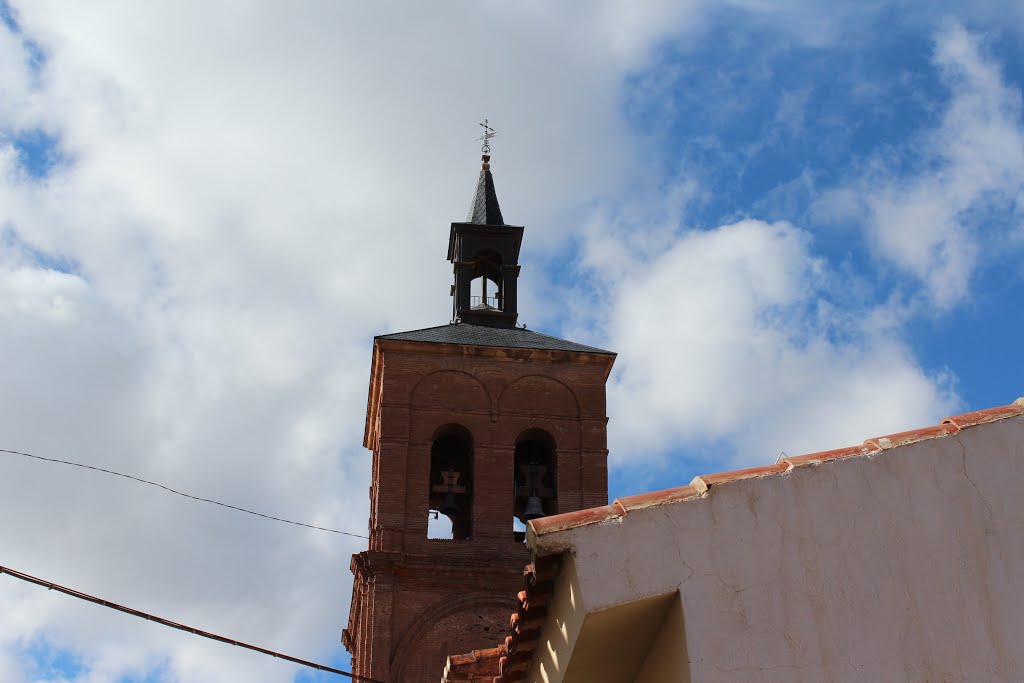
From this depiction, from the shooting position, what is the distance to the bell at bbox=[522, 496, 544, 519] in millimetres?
20531

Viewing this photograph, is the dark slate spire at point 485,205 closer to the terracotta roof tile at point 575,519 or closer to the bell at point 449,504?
the bell at point 449,504

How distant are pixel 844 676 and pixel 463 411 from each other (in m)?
14.7

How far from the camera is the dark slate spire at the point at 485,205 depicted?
25.3 meters

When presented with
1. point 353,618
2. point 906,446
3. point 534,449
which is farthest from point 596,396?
point 906,446

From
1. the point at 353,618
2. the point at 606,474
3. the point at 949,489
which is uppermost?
the point at 606,474

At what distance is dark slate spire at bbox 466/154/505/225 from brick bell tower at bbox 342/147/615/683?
2637 mm

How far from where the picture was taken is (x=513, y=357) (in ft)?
71.8

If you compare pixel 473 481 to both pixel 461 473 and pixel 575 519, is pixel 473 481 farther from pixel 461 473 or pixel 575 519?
pixel 575 519

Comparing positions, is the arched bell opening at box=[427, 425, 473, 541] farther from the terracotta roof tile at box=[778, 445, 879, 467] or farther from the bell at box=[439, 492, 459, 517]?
the terracotta roof tile at box=[778, 445, 879, 467]

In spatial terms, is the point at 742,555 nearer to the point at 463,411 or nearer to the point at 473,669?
the point at 473,669

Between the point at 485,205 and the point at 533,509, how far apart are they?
23.4 feet

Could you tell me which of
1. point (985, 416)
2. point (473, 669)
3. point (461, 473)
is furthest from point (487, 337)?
point (985, 416)

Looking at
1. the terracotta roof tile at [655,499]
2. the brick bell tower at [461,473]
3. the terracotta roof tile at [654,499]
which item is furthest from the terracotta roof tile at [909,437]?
the brick bell tower at [461,473]

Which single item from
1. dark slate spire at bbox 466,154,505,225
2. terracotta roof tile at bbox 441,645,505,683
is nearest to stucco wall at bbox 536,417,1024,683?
terracotta roof tile at bbox 441,645,505,683
